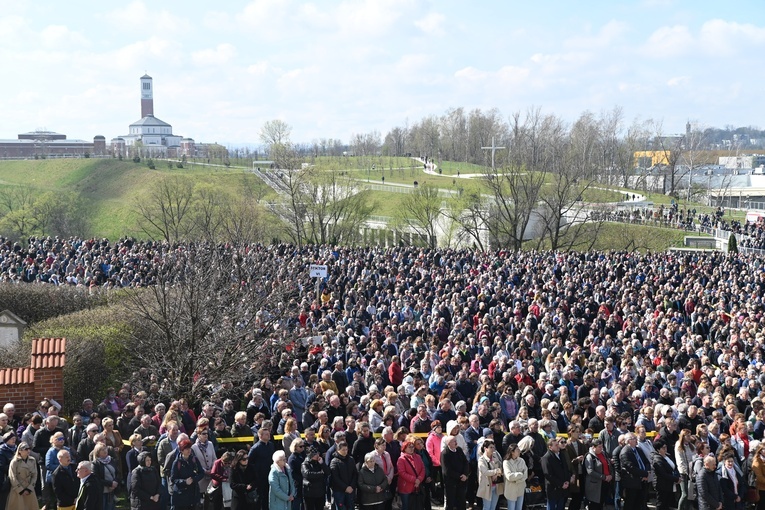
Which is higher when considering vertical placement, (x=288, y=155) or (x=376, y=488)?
(x=288, y=155)

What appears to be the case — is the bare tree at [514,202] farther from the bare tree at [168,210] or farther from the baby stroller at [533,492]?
the baby stroller at [533,492]

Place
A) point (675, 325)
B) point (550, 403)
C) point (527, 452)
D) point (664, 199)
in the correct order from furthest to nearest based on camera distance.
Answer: point (664, 199) → point (675, 325) → point (550, 403) → point (527, 452)

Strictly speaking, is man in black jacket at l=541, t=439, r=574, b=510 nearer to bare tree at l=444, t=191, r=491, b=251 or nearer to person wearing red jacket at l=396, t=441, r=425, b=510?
person wearing red jacket at l=396, t=441, r=425, b=510

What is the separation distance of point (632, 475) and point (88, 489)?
669cm

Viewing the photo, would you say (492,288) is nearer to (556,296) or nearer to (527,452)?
(556,296)

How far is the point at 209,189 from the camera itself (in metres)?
60.8

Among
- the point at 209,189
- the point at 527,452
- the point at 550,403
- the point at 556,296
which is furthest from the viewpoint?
the point at 209,189

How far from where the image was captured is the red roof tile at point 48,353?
12.3 metres

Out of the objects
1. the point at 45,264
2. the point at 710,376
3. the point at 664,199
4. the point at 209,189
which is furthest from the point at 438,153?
the point at 710,376

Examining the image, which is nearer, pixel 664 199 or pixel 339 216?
pixel 339 216

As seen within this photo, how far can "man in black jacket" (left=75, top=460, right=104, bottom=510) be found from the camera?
941 cm

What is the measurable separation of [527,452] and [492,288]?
15.0 meters

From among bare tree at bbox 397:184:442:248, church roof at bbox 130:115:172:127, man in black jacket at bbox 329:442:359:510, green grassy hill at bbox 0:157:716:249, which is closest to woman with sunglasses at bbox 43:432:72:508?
man in black jacket at bbox 329:442:359:510

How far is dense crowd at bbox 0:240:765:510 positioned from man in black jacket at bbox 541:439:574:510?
0.02 metres
